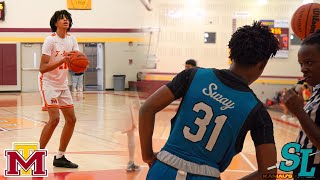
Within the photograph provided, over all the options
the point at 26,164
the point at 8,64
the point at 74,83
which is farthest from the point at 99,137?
the point at 8,64

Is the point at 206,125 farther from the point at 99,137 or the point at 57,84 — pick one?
the point at 99,137

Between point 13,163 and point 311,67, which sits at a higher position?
point 311,67

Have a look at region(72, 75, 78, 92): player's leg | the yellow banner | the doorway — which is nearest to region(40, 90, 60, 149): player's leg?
region(72, 75, 78, 92): player's leg

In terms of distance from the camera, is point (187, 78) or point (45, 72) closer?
point (187, 78)

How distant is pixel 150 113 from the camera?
68.2 inches

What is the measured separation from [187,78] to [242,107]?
22 cm

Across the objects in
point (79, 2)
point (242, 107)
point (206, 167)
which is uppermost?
point (79, 2)

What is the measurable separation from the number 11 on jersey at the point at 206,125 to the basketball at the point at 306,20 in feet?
8.72

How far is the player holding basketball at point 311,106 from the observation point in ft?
5.58

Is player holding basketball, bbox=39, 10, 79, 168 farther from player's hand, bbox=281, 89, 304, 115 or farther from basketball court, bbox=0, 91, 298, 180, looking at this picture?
player's hand, bbox=281, 89, 304, 115

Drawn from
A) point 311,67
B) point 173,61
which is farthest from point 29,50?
point 311,67

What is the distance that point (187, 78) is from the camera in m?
1.68

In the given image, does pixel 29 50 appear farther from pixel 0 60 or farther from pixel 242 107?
pixel 242 107

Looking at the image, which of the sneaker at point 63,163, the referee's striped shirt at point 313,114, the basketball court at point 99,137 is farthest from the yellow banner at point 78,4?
the referee's striped shirt at point 313,114
